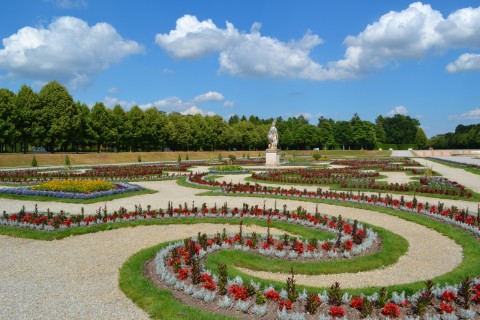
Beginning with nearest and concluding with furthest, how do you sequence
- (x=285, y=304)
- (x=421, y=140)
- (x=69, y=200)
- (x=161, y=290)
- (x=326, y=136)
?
(x=285, y=304)
(x=161, y=290)
(x=69, y=200)
(x=326, y=136)
(x=421, y=140)

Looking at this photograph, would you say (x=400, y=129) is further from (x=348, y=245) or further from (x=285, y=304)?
(x=285, y=304)

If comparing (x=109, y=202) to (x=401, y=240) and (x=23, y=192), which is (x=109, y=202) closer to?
(x=23, y=192)

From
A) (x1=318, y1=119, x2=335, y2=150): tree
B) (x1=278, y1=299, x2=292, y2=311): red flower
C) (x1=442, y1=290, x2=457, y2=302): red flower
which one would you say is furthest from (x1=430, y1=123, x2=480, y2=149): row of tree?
(x1=278, y1=299, x2=292, y2=311): red flower

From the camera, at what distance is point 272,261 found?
31.1 ft

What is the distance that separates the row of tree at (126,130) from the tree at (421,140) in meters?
19.9

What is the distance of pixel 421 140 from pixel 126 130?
109054mm

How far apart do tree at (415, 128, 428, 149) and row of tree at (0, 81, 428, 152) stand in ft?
65.2

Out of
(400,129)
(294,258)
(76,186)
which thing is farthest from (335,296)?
(400,129)

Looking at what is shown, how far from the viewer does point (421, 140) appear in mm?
141875

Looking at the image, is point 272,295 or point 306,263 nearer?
point 272,295

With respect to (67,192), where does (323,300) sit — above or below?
below

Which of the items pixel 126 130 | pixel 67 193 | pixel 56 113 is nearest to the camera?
pixel 67 193

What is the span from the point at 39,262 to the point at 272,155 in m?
37.4

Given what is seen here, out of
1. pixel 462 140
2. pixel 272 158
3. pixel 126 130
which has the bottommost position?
pixel 272 158
